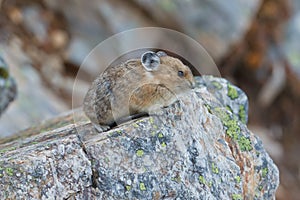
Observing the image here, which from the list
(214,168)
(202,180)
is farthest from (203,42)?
(202,180)

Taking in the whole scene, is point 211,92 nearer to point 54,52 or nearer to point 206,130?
point 206,130

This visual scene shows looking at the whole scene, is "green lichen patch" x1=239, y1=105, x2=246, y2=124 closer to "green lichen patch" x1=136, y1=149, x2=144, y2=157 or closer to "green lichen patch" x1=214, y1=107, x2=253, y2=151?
"green lichen patch" x1=214, y1=107, x2=253, y2=151

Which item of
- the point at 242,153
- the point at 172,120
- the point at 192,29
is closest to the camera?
the point at 172,120

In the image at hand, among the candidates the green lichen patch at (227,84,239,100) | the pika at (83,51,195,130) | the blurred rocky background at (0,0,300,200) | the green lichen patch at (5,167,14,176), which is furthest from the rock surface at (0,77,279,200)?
the blurred rocky background at (0,0,300,200)

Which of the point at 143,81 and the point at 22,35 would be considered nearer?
the point at 143,81

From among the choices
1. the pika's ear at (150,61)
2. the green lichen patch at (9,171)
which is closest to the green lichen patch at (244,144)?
the pika's ear at (150,61)

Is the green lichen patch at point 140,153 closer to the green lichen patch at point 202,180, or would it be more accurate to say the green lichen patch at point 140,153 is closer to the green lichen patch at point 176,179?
the green lichen patch at point 176,179

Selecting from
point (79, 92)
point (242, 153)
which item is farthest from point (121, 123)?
point (79, 92)
